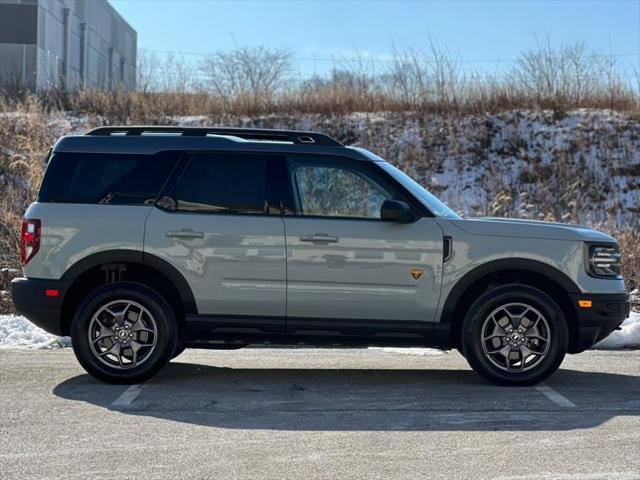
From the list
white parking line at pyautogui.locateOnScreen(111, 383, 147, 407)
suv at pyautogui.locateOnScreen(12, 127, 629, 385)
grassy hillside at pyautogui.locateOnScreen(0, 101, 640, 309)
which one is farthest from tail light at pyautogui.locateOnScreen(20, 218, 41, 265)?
grassy hillside at pyautogui.locateOnScreen(0, 101, 640, 309)

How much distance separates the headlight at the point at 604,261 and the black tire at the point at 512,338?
18.3 inches

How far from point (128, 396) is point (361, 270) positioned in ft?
6.57

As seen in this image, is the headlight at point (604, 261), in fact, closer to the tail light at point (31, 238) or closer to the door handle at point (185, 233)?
the door handle at point (185, 233)

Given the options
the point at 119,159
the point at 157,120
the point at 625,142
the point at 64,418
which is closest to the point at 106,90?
the point at 157,120

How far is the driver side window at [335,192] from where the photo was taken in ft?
27.1

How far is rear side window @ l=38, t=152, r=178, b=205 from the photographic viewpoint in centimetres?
837

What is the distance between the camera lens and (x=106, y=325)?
27.0 feet

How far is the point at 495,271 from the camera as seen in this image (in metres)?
8.30

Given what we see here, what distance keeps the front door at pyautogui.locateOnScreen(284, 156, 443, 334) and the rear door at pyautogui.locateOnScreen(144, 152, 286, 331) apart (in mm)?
137

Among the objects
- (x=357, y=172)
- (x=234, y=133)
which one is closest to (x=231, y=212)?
(x=234, y=133)

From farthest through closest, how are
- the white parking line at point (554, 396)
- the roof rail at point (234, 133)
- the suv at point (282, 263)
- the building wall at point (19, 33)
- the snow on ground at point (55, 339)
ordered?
the building wall at point (19, 33) → the snow on ground at point (55, 339) → the roof rail at point (234, 133) → the suv at point (282, 263) → the white parking line at point (554, 396)

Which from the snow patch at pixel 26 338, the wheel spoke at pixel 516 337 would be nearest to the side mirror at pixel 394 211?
the wheel spoke at pixel 516 337

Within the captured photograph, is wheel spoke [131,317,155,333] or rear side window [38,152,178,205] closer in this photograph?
wheel spoke [131,317,155,333]

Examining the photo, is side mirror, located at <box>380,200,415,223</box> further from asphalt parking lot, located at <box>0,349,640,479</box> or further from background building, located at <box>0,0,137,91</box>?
background building, located at <box>0,0,137,91</box>
